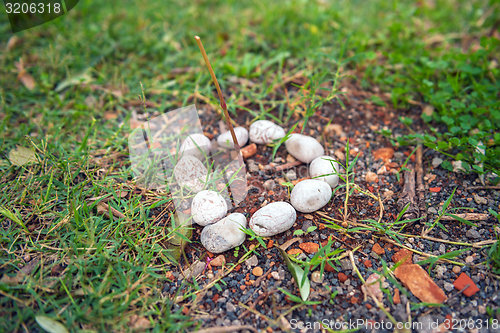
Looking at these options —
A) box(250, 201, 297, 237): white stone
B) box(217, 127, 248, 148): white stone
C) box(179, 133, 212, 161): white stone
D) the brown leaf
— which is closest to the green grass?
the brown leaf

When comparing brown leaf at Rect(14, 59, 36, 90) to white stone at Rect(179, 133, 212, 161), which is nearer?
white stone at Rect(179, 133, 212, 161)

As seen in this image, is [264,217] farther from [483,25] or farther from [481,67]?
[483,25]

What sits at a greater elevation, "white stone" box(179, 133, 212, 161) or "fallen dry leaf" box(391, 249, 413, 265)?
"white stone" box(179, 133, 212, 161)

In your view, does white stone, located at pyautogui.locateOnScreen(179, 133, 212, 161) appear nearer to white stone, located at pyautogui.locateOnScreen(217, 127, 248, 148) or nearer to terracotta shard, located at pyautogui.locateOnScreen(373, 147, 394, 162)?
white stone, located at pyautogui.locateOnScreen(217, 127, 248, 148)

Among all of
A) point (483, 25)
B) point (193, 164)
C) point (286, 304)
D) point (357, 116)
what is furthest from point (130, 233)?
point (483, 25)

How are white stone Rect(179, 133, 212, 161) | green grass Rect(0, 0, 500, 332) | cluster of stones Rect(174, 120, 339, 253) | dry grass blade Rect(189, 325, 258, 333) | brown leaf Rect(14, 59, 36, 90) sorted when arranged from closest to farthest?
1. dry grass blade Rect(189, 325, 258, 333)
2. green grass Rect(0, 0, 500, 332)
3. cluster of stones Rect(174, 120, 339, 253)
4. white stone Rect(179, 133, 212, 161)
5. brown leaf Rect(14, 59, 36, 90)

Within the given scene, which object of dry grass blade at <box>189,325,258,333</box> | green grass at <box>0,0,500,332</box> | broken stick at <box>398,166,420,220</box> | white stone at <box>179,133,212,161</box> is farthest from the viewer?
white stone at <box>179,133,212,161</box>

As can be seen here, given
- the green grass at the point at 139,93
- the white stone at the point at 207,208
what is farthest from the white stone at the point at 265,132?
the white stone at the point at 207,208
